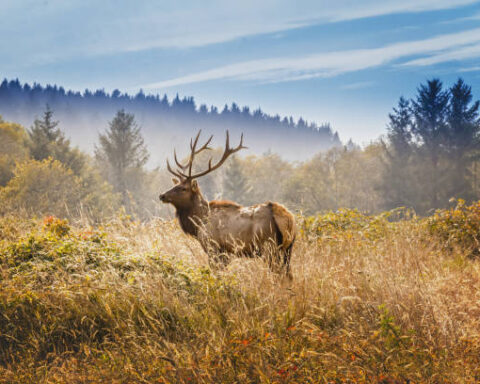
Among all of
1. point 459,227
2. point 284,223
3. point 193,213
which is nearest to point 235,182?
point 459,227

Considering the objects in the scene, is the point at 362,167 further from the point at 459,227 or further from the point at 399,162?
the point at 459,227

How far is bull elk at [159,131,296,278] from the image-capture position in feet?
19.1

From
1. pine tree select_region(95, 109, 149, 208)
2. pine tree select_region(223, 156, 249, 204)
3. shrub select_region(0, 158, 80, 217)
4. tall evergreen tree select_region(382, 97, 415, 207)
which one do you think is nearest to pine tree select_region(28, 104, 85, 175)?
shrub select_region(0, 158, 80, 217)

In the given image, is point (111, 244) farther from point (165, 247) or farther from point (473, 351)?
point (473, 351)

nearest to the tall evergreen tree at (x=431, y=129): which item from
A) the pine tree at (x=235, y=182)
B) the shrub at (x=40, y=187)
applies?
the pine tree at (x=235, y=182)

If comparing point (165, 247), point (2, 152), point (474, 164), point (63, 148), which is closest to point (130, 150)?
point (63, 148)

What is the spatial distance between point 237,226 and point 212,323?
95.7 inches

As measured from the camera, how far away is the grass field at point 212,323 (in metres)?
3.14

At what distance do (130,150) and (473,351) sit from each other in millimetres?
48609

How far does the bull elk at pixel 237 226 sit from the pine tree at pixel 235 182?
4390 cm

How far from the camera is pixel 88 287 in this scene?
4.27m

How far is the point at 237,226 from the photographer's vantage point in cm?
606

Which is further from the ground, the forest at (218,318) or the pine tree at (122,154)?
the pine tree at (122,154)

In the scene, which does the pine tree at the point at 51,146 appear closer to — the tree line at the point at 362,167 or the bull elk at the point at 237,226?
the tree line at the point at 362,167
